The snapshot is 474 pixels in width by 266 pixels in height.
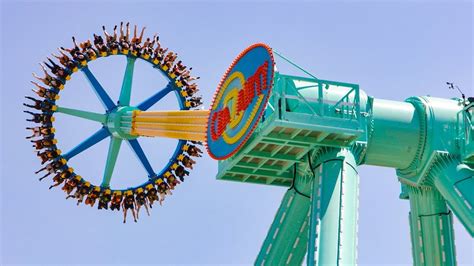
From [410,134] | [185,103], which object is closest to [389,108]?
[410,134]

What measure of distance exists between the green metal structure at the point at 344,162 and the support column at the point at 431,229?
1.5 inches

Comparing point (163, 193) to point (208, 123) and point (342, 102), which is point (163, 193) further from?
point (342, 102)

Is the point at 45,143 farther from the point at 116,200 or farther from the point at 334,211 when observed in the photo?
the point at 334,211

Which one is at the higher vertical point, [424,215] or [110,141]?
[110,141]

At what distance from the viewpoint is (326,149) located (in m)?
45.4

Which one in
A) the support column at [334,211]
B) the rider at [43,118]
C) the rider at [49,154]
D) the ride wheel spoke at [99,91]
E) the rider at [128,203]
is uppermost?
the ride wheel spoke at [99,91]

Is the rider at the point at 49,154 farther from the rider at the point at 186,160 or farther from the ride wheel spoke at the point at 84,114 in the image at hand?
the rider at the point at 186,160

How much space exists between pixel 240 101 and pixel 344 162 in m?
4.51

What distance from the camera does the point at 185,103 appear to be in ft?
186

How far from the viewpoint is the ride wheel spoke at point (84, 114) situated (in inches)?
2154

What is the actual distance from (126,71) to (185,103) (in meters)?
3.10

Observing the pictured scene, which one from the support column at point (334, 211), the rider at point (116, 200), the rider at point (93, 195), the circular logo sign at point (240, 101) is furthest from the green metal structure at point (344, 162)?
the rider at point (93, 195)

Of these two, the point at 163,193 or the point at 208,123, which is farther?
the point at 163,193

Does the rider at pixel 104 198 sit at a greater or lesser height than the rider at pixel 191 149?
lesser
